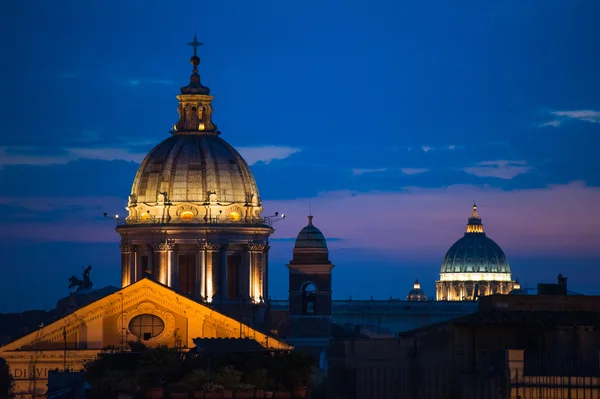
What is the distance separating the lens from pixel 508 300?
93188mm

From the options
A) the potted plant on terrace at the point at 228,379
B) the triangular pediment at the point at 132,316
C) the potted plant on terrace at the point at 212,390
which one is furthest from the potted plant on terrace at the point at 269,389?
the triangular pediment at the point at 132,316

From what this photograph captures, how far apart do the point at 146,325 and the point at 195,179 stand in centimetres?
3197

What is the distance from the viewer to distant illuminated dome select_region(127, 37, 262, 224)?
513 ft

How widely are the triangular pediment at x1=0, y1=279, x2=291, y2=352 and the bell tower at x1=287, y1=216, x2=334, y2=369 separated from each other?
87.2 ft

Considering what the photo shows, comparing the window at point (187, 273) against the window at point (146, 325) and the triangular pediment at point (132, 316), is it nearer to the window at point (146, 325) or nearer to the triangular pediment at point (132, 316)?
the triangular pediment at point (132, 316)

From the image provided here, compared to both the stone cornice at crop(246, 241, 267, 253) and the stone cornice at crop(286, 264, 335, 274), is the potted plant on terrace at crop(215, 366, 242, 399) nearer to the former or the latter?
the stone cornice at crop(286, 264, 335, 274)

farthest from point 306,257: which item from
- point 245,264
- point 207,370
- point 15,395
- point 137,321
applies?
point 207,370

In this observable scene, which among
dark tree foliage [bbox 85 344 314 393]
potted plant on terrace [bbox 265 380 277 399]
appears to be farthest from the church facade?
potted plant on terrace [bbox 265 380 277 399]

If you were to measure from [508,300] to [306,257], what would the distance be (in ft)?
205

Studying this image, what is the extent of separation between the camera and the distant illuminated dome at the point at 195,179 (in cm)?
15638

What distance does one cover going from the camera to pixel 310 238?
509 feet

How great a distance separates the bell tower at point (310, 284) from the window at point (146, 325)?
2708 centimetres

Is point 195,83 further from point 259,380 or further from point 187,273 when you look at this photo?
point 259,380

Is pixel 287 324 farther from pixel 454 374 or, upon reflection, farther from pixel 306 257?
pixel 454 374
